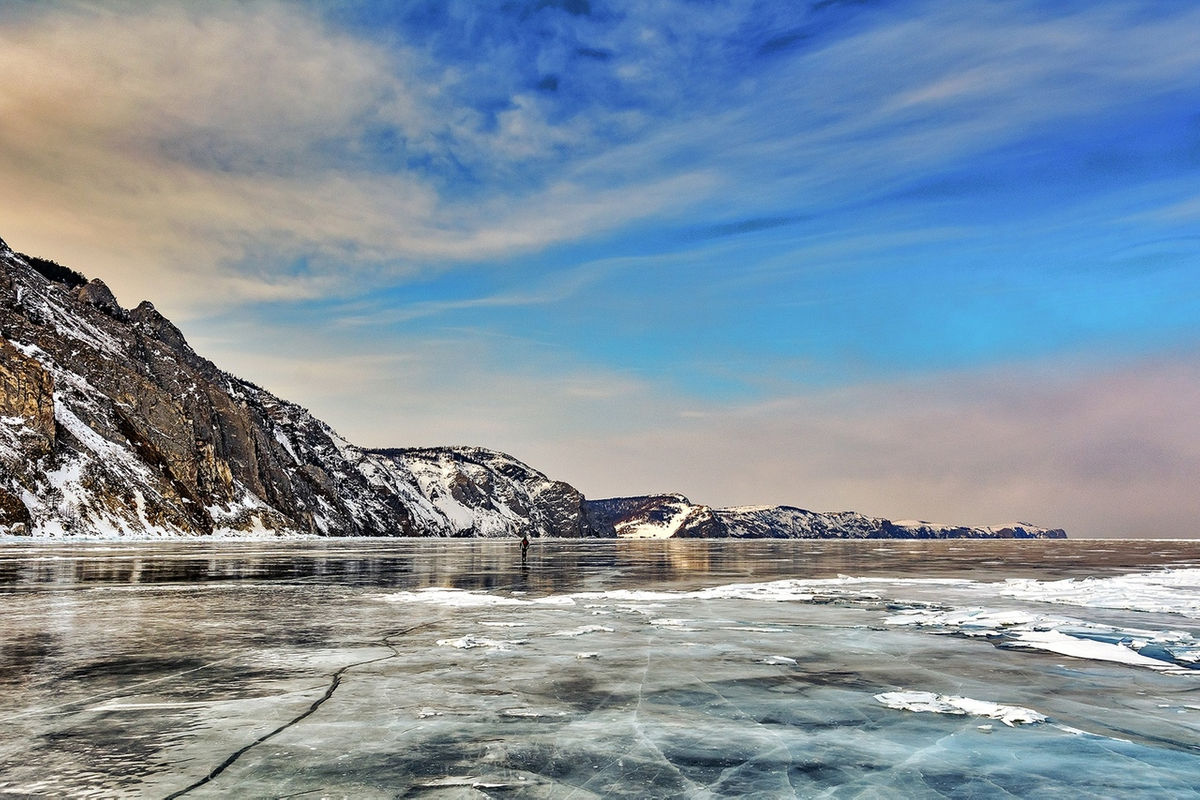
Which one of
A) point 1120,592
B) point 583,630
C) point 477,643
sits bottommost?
point 1120,592

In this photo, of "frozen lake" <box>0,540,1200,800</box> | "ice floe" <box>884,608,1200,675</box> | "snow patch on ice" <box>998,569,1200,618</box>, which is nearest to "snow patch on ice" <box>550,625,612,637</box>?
"frozen lake" <box>0,540,1200,800</box>

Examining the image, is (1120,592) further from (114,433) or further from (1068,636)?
(114,433)

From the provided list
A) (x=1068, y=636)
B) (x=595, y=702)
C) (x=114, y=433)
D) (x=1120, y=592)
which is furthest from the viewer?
(x=114, y=433)

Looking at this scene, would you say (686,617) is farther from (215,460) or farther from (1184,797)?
(215,460)

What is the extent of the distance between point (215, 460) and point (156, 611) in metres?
131

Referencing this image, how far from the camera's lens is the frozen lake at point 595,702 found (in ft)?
20.7

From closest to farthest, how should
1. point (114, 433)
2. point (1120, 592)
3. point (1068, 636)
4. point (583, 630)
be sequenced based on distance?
point (1068, 636) < point (583, 630) < point (1120, 592) < point (114, 433)

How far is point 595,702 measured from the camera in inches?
357

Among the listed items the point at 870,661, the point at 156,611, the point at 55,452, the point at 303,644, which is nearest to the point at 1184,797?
the point at 870,661

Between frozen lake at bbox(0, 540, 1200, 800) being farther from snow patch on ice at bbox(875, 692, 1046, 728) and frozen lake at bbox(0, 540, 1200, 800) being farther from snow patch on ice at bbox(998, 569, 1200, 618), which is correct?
snow patch on ice at bbox(998, 569, 1200, 618)

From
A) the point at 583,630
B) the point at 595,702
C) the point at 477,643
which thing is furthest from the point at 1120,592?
the point at 595,702

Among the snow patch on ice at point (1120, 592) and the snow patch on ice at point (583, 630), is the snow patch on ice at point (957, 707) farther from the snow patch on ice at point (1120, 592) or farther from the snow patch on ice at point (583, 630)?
the snow patch on ice at point (1120, 592)

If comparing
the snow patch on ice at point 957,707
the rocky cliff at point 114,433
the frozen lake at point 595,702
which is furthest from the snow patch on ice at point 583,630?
the rocky cliff at point 114,433

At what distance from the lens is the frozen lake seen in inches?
248
